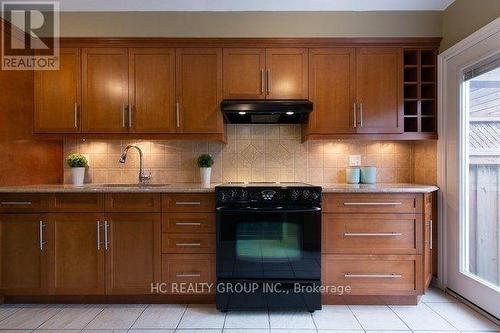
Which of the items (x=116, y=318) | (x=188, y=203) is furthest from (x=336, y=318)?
(x=116, y=318)

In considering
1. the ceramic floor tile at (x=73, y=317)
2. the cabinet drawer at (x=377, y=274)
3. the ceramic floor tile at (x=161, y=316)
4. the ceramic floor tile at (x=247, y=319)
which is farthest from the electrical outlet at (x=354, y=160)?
the ceramic floor tile at (x=73, y=317)

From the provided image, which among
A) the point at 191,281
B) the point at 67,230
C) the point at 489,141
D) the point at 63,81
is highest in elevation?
the point at 63,81

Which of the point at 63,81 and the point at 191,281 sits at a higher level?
the point at 63,81

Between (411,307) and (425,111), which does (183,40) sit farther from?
(411,307)

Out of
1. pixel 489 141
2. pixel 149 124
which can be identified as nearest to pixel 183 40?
pixel 149 124

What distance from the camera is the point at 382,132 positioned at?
2.59 metres

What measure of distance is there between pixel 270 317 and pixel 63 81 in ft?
8.52

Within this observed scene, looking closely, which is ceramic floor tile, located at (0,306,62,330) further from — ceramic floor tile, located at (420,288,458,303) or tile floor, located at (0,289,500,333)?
ceramic floor tile, located at (420,288,458,303)

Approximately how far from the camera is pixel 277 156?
296 centimetres

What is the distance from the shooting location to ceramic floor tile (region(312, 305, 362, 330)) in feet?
6.73

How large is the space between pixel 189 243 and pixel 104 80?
1.59 metres

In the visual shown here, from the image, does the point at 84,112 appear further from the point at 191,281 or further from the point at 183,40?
the point at 191,281

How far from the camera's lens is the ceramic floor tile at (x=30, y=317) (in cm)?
208

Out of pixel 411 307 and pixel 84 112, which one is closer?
pixel 411 307
